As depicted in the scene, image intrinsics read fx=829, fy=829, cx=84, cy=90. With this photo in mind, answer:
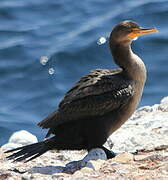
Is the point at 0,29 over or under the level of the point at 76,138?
over

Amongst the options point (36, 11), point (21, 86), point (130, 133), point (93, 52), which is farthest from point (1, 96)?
point (130, 133)

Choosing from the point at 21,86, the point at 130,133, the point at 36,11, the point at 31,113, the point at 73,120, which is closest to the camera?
the point at 73,120

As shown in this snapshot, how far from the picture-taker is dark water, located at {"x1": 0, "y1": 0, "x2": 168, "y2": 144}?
11891 mm

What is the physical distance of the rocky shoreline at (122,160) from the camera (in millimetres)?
5836

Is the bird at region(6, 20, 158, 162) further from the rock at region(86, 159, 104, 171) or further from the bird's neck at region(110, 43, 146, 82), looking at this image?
the rock at region(86, 159, 104, 171)

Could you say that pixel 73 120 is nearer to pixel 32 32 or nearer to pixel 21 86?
pixel 21 86

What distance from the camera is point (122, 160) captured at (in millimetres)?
6344

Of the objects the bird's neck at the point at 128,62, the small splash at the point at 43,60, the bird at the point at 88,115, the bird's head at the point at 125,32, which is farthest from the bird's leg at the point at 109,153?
the small splash at the point at 43,60

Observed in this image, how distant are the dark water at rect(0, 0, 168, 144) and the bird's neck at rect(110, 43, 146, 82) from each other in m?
3.58

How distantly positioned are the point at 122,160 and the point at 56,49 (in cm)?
725

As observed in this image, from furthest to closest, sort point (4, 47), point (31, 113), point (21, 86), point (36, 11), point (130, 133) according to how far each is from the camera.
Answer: point (36, 11), point (4, 47), point (21, 86), point (31, 113), point (130, 133)

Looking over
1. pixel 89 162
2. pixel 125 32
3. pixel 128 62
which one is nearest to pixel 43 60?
pixel 125 32

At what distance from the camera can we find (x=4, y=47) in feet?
45.6

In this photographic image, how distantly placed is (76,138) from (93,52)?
6445mm
